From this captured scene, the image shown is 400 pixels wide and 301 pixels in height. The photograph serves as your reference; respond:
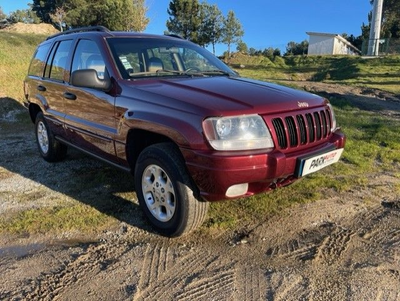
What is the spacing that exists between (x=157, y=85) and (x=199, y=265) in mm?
1685

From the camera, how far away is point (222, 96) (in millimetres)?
3146

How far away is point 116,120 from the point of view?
145 inches

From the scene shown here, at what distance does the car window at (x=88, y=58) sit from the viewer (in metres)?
3.97

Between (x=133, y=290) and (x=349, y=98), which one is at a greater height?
(x=349, y=98)

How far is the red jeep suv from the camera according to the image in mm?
2887

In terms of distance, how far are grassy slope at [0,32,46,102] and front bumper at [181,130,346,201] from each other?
9.89 meters

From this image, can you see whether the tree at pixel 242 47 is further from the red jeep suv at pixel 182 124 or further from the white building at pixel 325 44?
the red jeep suv at pixel 182 124

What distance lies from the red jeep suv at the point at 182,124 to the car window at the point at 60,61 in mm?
68

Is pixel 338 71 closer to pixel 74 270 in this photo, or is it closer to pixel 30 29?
pixel 30 29

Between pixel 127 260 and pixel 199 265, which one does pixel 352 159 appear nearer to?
pixel 199 265

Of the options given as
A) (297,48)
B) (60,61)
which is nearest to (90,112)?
(60,61)

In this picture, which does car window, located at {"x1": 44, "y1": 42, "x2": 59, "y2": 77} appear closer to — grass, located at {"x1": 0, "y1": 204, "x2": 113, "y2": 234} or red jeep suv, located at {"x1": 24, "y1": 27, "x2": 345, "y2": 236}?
red jeep suv, located at {"x1": 24, "y1": 27, "x2": 345, "y2": 236}

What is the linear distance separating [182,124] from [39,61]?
374cm

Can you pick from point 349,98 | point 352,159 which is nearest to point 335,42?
point 349,98
